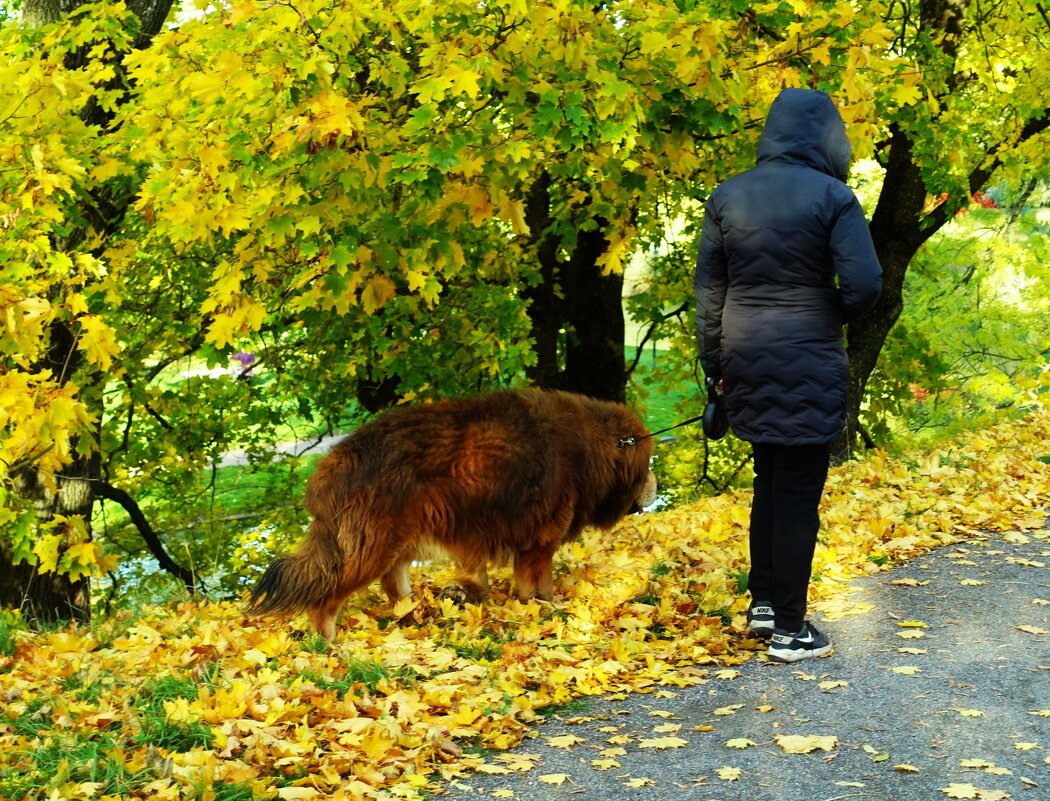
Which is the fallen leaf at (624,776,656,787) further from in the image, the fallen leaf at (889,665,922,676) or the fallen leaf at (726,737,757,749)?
the fallen leaf at (889,665,922,676)

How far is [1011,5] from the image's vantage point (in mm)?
→ 12742

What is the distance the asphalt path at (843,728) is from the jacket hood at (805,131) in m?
2.36

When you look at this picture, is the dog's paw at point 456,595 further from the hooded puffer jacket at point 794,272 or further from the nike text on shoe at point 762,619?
the hooded puffer jacket at point 794,272

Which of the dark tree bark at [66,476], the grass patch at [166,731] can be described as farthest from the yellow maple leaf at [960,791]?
the dark tree bark at [66,476]

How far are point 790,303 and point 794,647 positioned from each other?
1651mm

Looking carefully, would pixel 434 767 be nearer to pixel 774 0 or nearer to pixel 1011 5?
pixel 774 0

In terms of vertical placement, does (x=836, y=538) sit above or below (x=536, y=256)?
below

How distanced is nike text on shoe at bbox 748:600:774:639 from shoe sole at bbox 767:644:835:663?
23 cm

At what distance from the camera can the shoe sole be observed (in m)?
5.18

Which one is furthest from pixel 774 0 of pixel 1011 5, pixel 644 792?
pixel 1011 5

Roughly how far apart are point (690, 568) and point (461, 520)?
1751 millimetres

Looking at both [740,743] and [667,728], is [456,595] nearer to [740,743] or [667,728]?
[667,728]

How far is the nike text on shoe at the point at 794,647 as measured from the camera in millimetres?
5184

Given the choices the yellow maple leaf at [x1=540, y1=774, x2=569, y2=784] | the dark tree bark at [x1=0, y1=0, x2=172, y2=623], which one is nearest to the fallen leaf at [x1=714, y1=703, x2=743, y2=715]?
the yellow maple leaf at [x1=540, y1=774, x2=569, y2=784]
